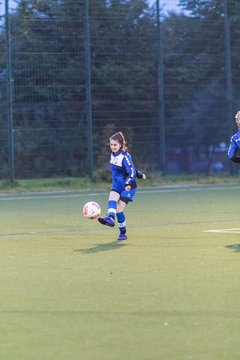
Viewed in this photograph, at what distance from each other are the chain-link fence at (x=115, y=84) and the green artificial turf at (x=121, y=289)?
1037 centimetres

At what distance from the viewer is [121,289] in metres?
7.50

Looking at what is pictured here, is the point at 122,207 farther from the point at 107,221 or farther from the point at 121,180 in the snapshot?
the point at 107,221

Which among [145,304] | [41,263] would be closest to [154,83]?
[41,263]

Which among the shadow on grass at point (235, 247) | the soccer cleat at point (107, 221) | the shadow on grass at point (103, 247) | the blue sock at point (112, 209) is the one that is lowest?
the shadow on grass at point (103, 247)

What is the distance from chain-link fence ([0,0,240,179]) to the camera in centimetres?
2453

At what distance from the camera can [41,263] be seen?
929 cm

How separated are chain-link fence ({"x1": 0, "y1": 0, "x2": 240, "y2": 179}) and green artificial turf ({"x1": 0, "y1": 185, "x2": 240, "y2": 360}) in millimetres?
10370

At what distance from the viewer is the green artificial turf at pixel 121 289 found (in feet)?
18.0

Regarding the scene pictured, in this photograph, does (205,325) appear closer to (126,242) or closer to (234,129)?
(126,242)

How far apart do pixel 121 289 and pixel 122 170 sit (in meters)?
4.54

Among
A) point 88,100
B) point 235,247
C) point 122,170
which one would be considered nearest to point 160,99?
point 88,100

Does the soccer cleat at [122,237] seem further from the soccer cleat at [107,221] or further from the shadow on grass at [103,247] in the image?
the soccer cleat at [107,221]

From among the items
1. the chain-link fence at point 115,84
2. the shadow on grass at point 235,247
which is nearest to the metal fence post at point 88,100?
the chain-link fence at point 115,84

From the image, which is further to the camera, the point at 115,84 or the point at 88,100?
the point at 115,84
